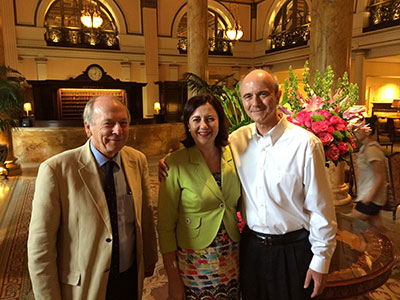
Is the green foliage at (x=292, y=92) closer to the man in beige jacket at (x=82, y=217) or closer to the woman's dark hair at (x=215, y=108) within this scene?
the woman's dark hair at (x=215, y=108)

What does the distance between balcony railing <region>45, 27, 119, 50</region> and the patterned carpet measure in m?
9.92

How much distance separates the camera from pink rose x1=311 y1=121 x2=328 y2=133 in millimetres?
1817

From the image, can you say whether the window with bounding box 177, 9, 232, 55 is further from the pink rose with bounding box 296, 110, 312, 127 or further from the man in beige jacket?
the man in beige jacket

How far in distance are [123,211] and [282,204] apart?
738mm

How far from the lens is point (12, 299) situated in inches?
108

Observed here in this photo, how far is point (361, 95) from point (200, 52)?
7657 mm

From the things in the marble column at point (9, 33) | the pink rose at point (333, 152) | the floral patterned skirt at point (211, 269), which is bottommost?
the floral patterned skirt at point (211, 269)

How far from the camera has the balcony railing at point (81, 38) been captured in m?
13.4

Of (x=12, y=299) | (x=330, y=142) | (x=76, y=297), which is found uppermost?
(x=330, y=142)

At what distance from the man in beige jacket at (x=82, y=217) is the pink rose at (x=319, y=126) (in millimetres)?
1035

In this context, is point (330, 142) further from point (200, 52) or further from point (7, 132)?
point (7, 132)

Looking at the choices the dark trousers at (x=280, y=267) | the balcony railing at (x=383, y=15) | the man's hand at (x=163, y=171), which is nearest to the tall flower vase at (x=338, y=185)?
the dark trousers at (x=280, y=267)

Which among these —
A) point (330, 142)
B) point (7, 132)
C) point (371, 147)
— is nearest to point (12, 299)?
point (330, 142)

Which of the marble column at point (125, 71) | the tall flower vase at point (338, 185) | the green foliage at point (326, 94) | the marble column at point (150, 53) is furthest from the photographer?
the marble column at point (150, 53)
